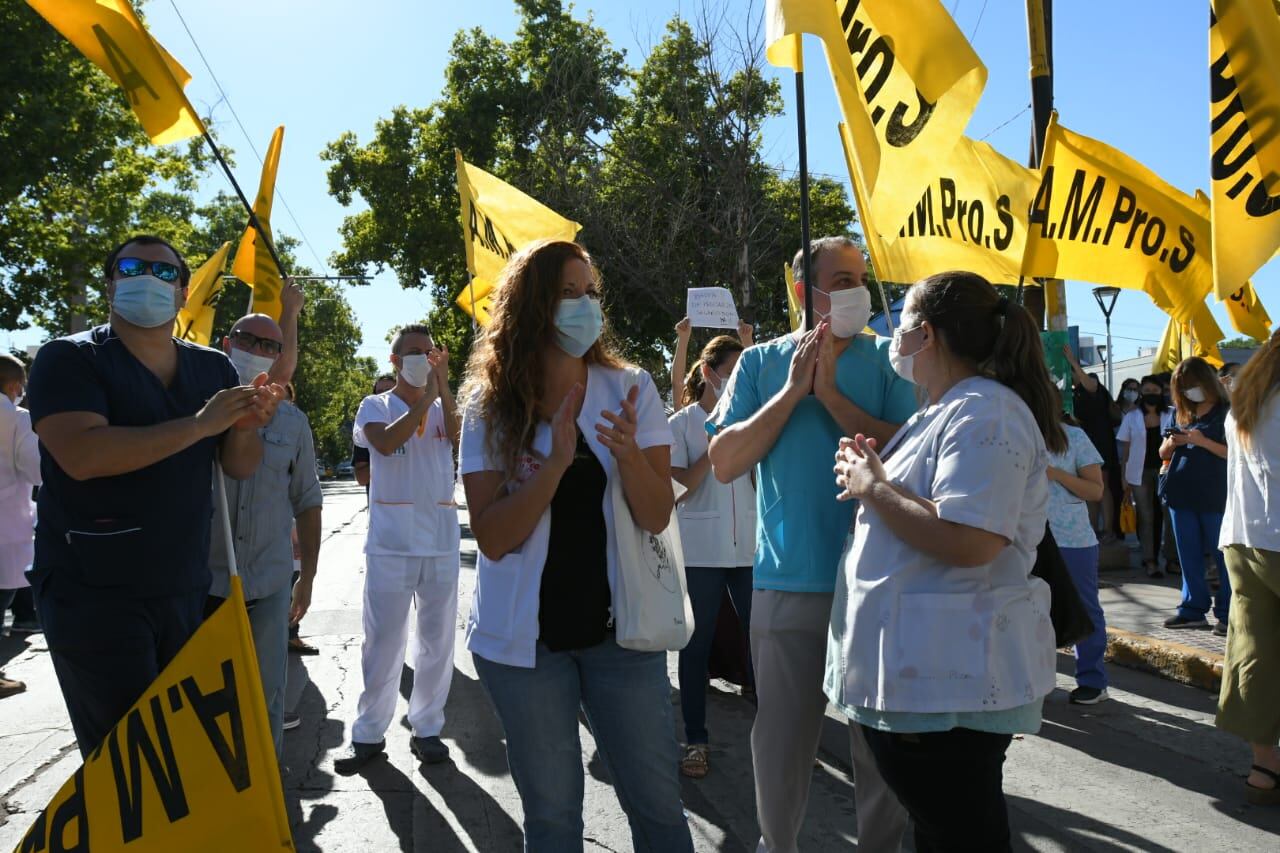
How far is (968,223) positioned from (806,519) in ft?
10.2

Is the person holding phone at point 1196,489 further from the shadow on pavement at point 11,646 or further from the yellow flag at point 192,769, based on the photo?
the shadow on pavement at point 11,646

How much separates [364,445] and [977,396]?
414 cm

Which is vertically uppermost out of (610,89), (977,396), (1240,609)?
(610,89)

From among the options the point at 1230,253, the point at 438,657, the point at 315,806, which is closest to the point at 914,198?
the point at 1230,253

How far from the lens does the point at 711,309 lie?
676 centimetres

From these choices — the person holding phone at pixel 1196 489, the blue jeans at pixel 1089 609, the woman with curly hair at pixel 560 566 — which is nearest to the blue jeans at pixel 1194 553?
the person holding phone at pixel 1196 489

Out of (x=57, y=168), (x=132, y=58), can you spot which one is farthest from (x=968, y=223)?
(x=57, y=168)

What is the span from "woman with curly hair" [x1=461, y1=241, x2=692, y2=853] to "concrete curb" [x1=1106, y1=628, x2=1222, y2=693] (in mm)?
4984

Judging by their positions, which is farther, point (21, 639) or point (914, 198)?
point (21, 639)

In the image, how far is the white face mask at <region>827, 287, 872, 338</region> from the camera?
3.32 metres

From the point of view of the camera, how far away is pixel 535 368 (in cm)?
286

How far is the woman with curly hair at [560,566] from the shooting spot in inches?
105

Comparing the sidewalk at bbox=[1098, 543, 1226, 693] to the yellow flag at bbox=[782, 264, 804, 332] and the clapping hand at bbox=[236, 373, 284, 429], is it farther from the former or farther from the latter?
the clapping hand at bbox=[236, 373, 284, 429]

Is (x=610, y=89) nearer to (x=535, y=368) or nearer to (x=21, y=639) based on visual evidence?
(x=21, y=639)
